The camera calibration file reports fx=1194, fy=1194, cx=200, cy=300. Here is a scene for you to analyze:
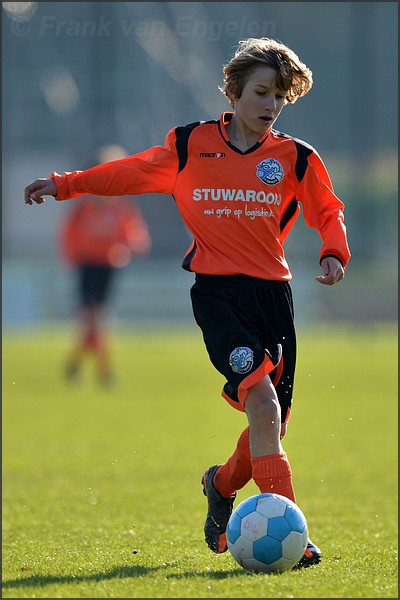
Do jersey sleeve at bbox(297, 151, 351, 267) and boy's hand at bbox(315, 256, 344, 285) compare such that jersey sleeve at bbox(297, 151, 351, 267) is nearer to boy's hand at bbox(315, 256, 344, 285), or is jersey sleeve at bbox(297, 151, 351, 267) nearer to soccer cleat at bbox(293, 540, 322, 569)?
boy's hand at bbox(315, 256, 344, 285)

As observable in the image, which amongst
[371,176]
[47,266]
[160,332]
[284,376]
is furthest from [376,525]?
[371,176]

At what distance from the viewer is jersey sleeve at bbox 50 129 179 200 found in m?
4.76

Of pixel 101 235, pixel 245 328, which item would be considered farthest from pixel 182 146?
pixel 101 235

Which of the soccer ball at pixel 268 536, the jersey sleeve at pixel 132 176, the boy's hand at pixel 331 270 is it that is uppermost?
the jersey sleeve at pixel 132 176

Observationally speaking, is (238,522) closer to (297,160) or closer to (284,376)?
(284,376)

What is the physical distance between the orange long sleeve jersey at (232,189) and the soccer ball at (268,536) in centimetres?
93

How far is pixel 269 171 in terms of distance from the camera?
467 cm

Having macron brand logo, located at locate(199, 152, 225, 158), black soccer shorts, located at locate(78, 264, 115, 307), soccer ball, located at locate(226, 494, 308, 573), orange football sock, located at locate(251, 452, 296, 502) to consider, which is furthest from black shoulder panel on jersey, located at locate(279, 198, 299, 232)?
black soccer shorts, located at locate(78, 264, 115, 307)

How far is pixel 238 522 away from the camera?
4273 mm

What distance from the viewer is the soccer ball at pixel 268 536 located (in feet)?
13.6

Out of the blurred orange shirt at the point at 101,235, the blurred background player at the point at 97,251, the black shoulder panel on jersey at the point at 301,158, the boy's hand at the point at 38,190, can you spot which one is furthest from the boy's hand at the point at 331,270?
the blurred orange shirt at the point at 101,235

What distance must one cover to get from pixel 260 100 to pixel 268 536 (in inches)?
66.2

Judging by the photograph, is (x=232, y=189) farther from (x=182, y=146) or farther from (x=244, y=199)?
(x=182, y=146)

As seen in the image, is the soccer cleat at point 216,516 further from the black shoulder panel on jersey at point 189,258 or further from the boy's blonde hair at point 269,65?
the boy's blonde hair at point 269,65
